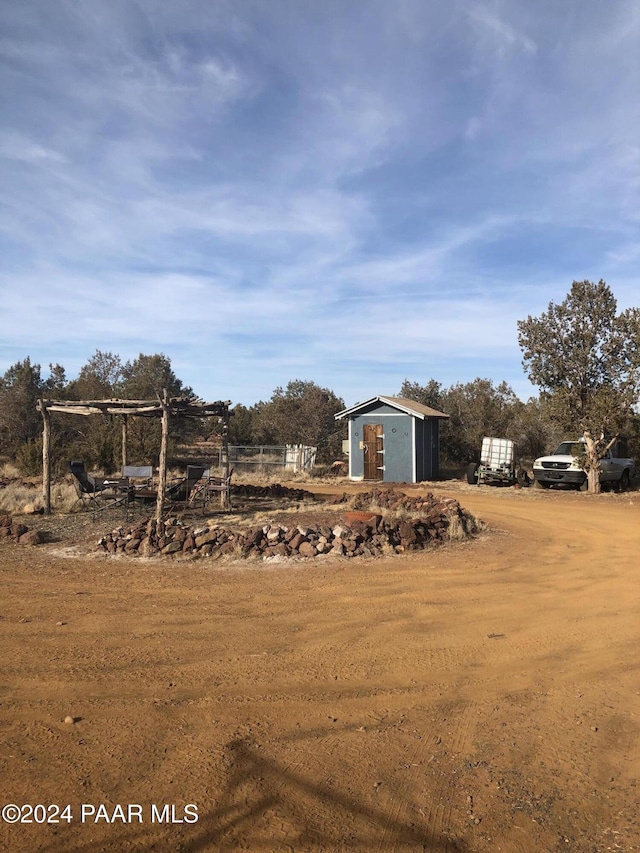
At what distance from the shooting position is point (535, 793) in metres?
3.18

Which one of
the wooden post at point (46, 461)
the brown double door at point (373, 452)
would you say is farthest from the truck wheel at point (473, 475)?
the wooden post at point (46, 461)

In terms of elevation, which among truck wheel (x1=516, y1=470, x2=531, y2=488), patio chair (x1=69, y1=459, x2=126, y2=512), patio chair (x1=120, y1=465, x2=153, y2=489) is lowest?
truck wheel (x1=516, y1=470, x2=531, y2=488)

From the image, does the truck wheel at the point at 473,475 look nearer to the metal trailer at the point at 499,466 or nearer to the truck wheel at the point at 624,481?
the metal trailer at the point at 499,466

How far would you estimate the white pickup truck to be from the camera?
62.7 feet

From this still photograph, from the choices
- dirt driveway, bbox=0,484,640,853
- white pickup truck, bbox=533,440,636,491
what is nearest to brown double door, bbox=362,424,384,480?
white pickup truck, bbox=533,440,636,491

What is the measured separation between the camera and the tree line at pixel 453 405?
18.4m

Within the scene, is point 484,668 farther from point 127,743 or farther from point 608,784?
point 127,743

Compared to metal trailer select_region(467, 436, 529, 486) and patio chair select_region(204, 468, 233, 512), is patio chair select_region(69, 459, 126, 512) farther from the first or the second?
metal trailer select_region(467, 436, 529, 486)

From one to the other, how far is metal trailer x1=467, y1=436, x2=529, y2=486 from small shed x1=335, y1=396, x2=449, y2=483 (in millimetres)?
2478

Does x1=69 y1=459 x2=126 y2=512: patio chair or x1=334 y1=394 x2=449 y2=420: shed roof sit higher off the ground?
x1=334 y1=394 x2=449 y2=420: shed roof

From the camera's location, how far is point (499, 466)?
832 inches

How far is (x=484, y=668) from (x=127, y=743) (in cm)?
280

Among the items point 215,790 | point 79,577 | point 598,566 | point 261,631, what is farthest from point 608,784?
point 79,577

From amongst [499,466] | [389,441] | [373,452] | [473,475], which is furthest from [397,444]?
[499,466]
